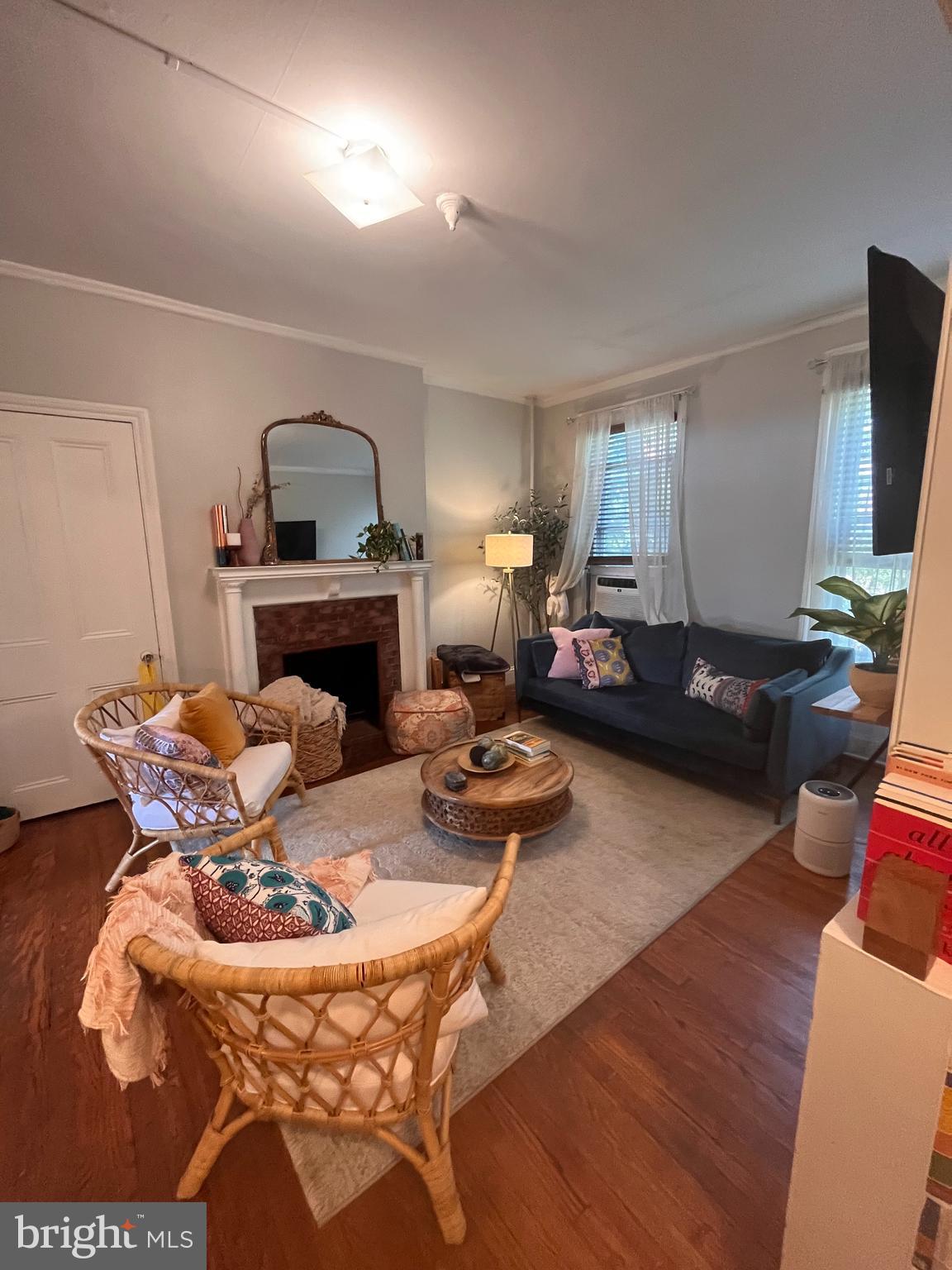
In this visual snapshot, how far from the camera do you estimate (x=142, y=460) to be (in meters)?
2.85

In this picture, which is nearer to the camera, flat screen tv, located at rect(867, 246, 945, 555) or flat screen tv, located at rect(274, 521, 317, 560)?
flat screen tv, located at rect(867, 246, 945, 555)

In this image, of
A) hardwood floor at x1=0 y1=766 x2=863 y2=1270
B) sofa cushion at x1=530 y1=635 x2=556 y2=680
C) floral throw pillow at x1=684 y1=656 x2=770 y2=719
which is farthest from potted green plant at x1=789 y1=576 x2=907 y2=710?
sofa cushion at x1=530 y1=635 x2=556 y2=680

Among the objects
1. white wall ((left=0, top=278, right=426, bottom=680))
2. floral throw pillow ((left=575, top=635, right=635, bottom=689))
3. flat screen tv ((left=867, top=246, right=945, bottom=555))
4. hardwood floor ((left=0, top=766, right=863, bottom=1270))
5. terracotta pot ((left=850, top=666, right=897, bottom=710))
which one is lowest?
hardwood floor ((left=0, top=766, right=863, bottom=1270))

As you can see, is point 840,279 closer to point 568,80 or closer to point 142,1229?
point 568,80

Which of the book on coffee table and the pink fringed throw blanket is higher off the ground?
the pink fringed throw blanket

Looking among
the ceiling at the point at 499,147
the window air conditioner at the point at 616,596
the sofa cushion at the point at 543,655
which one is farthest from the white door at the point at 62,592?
the window air conditioner at the point at 616,596

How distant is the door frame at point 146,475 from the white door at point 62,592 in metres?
0.03

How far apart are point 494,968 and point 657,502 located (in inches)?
135

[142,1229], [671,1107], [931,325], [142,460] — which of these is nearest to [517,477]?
[142,460]

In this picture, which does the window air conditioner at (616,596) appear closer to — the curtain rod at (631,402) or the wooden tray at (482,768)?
the curtain rod at (631,402)

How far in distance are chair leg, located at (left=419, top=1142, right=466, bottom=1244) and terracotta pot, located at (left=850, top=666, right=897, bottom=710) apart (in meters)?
1.91

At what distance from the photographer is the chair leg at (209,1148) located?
114cm

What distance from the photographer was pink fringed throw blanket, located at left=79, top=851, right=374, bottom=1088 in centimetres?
87

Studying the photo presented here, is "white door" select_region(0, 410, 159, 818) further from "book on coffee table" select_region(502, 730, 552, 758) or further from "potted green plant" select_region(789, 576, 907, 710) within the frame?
"potted green plant" select_region(789, 576, 907, 710)
